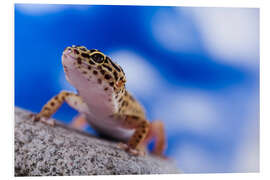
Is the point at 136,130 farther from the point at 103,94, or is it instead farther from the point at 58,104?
the point at 58,104

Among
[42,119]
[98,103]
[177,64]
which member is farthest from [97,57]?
[177,64]

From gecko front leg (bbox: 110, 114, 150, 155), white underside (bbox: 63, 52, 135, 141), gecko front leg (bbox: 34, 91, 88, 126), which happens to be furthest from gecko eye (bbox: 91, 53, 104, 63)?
gecko front leg (bbox: 110, 114, 150, 155)

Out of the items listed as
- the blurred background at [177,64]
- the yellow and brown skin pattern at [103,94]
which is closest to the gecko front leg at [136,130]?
the yellow and brown skin pattern at [103,94]

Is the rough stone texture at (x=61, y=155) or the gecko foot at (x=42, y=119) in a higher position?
the gecko foot at (x=42, y=119)

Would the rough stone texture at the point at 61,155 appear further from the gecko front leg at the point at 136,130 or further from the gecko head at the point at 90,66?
the gecko head at the point at 90,66

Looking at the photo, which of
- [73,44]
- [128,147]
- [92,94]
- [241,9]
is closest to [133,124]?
[128,147]
